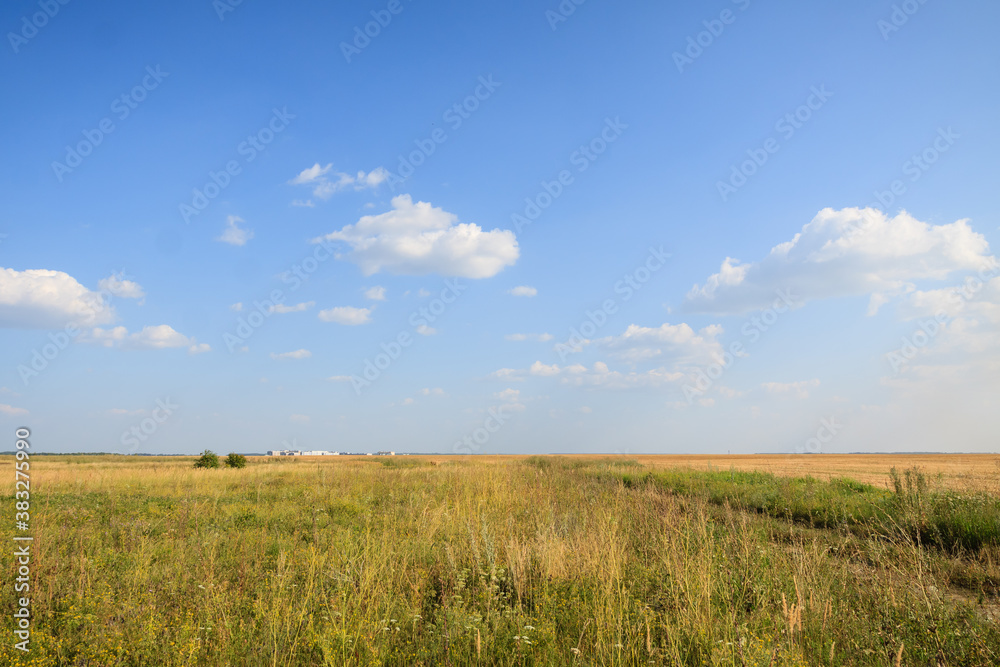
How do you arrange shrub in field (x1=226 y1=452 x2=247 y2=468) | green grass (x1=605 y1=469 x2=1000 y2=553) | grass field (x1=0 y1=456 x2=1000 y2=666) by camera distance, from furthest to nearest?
shrub in field (x1=226 y1=452 x2=247 y2=468) → green grass (x1=605 y1=469 x2=1000 y2=553) → grass field (x1=0 y1=456 x2=1000 y2=666)

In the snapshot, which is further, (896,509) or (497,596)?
(896,509)

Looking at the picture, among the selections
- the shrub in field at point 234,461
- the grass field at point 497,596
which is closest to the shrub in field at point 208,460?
the shrub in field at point 234,461

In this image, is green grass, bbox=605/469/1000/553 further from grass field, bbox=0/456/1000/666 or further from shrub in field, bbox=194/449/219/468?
shrub in field, bbox=194/449/219/468

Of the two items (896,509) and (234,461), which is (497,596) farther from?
(234,461)

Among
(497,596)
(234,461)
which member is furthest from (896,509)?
(234,461)

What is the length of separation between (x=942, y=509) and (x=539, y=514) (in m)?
7.64

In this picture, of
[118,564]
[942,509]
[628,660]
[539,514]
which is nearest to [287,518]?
[118,564]

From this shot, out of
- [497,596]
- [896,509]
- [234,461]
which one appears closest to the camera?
[497,596]

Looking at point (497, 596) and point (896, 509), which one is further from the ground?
point (497, 596)

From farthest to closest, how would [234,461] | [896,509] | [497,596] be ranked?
[234,461] → [896,509] → [497,596]

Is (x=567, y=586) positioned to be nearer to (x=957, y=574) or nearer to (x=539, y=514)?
(x=539, y=514)

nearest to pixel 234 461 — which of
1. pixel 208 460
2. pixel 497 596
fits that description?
pixel 208 460

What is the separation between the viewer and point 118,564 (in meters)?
5.96

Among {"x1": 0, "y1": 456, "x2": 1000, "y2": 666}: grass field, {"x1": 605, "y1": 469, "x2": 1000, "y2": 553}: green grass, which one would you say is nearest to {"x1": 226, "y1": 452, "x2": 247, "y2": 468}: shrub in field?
{"x1": 0, "y1": 456, "x2": 1000, "y2": 666}: grass field
